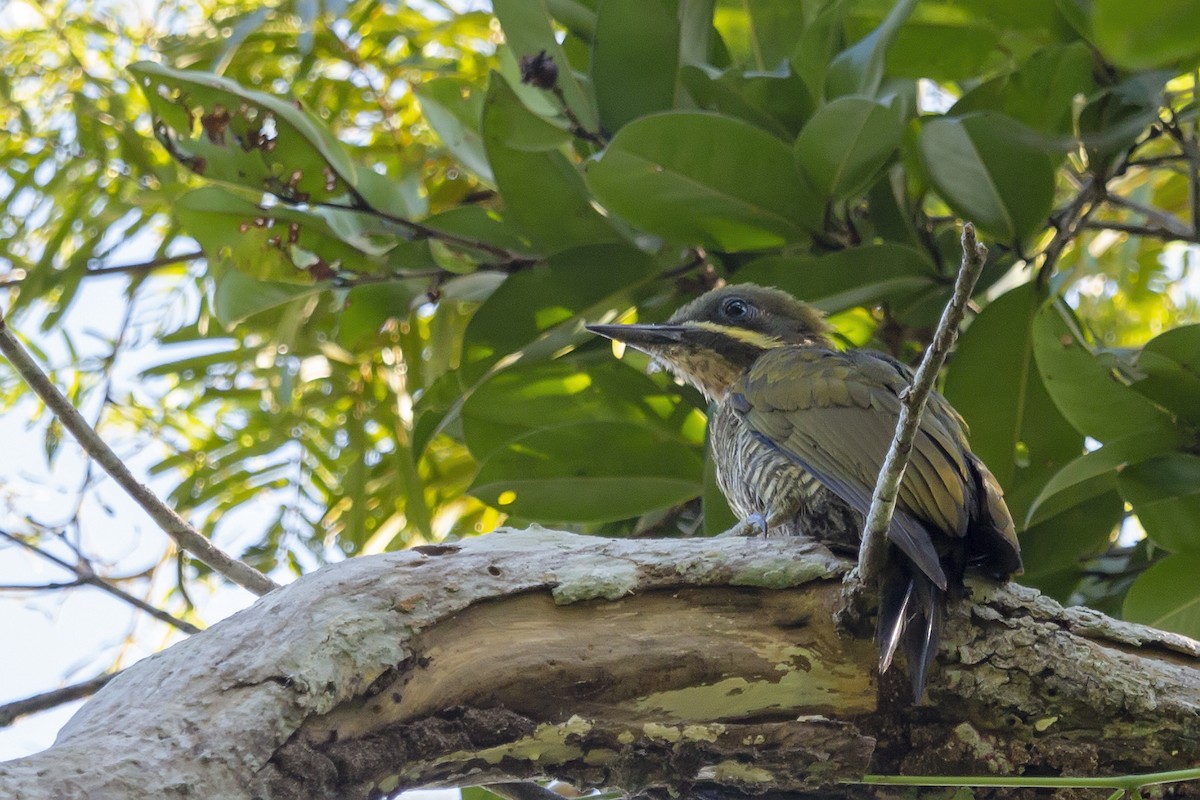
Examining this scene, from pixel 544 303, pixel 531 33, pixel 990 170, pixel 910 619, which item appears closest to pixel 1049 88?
pixel 990 170

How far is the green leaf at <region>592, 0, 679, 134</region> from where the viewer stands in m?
3.37

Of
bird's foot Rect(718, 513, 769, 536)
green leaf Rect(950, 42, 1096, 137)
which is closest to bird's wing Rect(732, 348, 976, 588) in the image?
bird's foot Rect(718, 513, 769, 536)

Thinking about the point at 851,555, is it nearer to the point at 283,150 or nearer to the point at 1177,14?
the point at 1177,14

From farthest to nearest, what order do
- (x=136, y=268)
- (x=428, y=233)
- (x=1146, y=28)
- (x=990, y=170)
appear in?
(x=136, y=268) < (x=428, y=233) < (x=990, y=170) < (x=1146, y=28)

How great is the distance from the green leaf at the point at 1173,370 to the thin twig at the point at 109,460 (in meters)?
2.12

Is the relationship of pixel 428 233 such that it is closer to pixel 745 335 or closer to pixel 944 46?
pixel 745 335

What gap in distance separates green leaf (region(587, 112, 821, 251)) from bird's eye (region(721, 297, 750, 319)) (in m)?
0.19

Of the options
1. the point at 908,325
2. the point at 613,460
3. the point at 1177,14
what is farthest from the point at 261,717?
the point at 908,325

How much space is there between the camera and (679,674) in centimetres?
213

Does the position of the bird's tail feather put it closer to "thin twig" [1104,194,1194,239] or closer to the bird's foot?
the bird's foot

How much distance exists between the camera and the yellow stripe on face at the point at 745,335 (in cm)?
352

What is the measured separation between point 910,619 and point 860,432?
67 centimetres

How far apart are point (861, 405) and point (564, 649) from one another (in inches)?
42.3

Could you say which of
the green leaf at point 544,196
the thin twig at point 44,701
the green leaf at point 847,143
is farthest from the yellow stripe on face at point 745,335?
the thin twig at point 44,701
